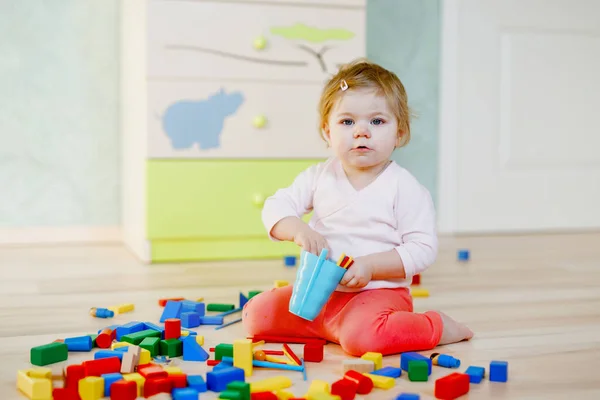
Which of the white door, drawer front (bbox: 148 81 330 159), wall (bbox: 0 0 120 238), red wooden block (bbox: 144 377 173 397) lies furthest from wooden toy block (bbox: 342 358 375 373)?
the white door

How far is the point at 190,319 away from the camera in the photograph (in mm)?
1290

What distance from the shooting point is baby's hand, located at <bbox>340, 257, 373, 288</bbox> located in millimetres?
1118

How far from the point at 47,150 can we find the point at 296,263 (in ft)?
2.90

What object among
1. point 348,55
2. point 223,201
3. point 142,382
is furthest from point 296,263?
point 142,382

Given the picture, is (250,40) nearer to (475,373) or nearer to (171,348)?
(171,348)

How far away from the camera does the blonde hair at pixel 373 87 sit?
1203 mm

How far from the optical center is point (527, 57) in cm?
261

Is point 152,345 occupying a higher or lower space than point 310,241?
lower

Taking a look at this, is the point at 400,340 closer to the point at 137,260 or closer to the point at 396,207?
the point at 396,207

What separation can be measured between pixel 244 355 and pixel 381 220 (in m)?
0.34

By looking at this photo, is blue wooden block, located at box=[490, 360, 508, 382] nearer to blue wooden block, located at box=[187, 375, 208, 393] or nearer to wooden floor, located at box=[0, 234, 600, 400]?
wooden floor, located at box=[0, 234, 600, 400]

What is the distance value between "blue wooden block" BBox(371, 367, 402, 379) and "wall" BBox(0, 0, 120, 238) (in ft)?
5.02

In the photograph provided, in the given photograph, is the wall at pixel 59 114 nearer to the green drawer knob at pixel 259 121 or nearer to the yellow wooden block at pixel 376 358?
the green drawer knob at pixel 259 121

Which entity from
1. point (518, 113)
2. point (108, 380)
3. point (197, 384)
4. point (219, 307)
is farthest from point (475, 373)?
point (518, 113)
